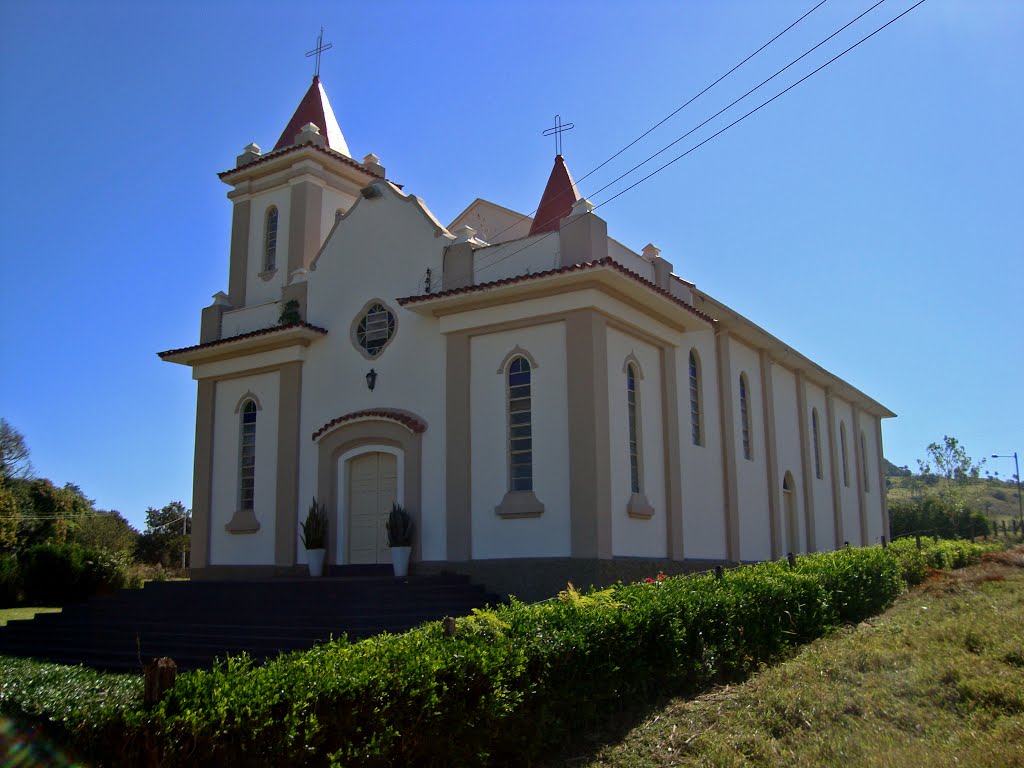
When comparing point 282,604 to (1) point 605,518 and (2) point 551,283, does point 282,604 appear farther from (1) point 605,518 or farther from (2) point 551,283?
(2) point 551,283

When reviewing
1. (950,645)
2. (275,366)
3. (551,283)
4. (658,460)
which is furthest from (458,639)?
(275,366)

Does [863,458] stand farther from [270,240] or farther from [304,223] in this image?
[270,240]

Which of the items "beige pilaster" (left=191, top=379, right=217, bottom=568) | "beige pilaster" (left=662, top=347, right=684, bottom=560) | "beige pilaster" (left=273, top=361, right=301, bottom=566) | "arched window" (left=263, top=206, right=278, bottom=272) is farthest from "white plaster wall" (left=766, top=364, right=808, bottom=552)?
"beige pilaster" (left=191, top=379, right=217, bottom=568)

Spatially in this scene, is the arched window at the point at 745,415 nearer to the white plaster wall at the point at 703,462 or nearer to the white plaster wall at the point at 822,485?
the white plaster wall at the point at 703,462

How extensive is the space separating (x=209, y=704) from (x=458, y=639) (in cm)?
275

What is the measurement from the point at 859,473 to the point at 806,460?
752 centimetres

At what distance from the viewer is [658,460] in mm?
18578

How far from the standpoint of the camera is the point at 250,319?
22.0m

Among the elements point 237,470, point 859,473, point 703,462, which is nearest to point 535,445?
point 703,462

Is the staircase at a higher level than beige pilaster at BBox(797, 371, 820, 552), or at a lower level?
lower

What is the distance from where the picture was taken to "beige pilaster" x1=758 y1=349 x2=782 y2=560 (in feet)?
78.5

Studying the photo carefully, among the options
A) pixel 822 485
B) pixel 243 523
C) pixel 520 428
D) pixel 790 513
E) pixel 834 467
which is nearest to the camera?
pixel 520 428

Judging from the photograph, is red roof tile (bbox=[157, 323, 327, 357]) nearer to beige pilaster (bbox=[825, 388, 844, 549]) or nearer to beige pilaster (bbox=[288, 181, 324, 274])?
beige pilaster (bbox=[288, 181, 324, 274])

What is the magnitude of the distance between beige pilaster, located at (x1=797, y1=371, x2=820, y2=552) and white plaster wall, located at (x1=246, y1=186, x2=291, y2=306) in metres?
15.2
